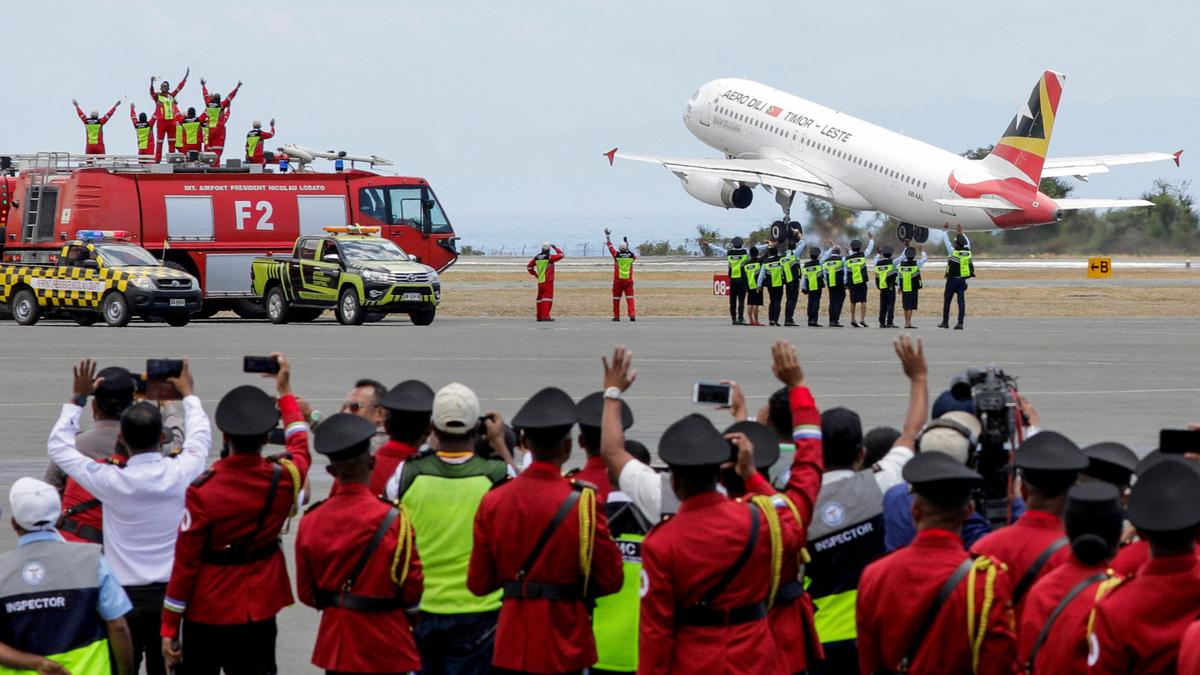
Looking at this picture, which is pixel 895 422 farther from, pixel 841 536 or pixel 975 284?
pixel 975 284

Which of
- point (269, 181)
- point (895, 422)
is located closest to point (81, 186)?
point (269, 181)

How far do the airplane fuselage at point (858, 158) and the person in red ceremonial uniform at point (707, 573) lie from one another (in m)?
50.9

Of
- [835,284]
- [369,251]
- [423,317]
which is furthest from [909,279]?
[369,251]

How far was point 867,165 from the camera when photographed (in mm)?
59750

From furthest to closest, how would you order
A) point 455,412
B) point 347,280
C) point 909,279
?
point 909,279
point 347,280
point 455,412

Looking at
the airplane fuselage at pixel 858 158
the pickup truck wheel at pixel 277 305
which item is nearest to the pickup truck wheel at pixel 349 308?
the pickup truck wheel at pixel 277 305

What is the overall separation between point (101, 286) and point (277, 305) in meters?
4.04

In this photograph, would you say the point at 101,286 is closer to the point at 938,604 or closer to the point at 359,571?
the point at 359,571

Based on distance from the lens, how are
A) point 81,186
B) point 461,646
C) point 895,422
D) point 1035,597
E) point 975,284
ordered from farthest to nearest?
point 975,284 → point 81,186 → point 895,422 → point 461,646 → point 1035,597

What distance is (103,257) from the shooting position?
36.0 m

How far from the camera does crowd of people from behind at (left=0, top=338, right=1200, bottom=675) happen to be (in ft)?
19.2

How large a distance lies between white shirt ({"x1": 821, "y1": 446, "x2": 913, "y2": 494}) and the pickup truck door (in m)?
30.5

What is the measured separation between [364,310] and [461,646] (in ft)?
97.8

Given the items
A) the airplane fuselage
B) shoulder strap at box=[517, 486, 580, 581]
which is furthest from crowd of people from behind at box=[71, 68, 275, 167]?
shoulder strap at box=[517, 486, 580, 581]
